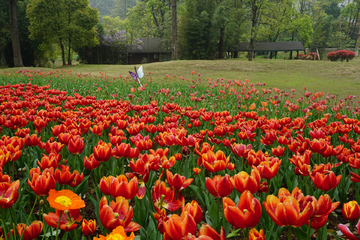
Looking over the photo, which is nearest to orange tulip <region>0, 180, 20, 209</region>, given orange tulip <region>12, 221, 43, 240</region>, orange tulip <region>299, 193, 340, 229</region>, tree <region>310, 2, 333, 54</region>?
orange tulip <region>12, 221, 43, 240</region>

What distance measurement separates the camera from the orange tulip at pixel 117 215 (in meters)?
1.03

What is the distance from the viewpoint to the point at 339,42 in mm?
59344

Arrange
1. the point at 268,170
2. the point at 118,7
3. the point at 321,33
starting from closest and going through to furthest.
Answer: the point at 268,170 → the point at 321,33 → the point at 118,7

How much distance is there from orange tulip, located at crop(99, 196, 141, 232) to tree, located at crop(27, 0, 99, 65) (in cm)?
3238

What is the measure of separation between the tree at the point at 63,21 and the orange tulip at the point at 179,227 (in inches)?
1286

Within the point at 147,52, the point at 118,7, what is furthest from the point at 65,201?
the point at 118,7

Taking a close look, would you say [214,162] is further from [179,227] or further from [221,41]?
[221,41]

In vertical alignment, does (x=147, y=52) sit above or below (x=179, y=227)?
above

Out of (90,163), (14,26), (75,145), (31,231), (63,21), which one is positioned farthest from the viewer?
(63,21)

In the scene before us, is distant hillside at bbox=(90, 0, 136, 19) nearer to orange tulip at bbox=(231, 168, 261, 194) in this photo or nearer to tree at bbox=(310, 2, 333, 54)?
tree at bbox=(310, 2, 333, 54)

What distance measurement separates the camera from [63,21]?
3014 centimetres

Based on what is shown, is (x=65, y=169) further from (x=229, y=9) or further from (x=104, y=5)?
(x=104, y=5)

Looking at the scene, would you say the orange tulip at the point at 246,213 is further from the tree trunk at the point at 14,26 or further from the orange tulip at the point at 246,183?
the tree trunk at the point at 14,26

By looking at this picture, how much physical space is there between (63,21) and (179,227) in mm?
34892
